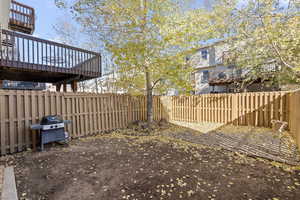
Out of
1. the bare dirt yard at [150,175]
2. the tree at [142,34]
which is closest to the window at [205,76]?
the tree at [142,34]

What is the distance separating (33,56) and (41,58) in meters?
0.25

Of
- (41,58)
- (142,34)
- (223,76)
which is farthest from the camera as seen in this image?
(223,76)

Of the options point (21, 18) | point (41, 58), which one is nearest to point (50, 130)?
point (41, 58)

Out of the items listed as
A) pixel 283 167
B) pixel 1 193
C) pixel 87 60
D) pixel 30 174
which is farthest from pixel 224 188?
pixel 87 60

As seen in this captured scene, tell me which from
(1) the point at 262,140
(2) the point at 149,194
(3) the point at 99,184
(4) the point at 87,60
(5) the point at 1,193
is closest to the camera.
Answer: (5) the point at 1,193

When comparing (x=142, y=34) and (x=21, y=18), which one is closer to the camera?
(x=142, y=34)

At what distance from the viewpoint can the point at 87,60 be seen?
23.2 feet

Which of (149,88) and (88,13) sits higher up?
(88,13)

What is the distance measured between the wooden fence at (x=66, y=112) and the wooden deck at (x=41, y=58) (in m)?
1.43

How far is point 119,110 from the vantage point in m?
7.39

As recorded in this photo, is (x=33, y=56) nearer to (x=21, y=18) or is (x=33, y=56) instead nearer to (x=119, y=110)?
(x=119, y=110)

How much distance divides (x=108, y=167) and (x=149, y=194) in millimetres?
1354

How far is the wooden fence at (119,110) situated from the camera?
423 centimetres

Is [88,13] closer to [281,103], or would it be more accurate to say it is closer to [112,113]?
[112,113]
